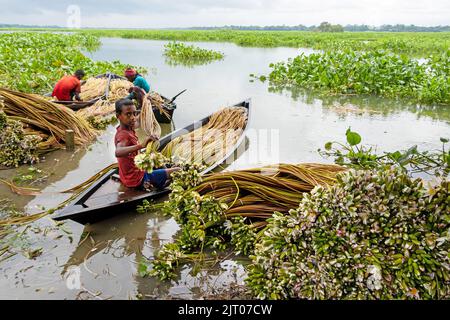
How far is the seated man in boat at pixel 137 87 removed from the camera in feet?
25.3

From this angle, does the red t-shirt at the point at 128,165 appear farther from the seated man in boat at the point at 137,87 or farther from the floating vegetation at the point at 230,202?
the seated man in boat at the point at 137,87

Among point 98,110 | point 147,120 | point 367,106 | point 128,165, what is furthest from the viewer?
point 367,106

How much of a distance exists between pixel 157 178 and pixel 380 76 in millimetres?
9599

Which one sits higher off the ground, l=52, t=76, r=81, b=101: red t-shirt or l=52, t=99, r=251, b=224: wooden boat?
l=52, t=76, r=81, b=101: red t-shirt

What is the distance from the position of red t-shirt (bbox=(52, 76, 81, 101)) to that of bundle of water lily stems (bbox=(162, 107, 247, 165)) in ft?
10.4

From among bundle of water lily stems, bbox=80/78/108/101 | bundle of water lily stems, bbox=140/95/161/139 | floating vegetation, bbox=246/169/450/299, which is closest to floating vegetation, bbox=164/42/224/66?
bundle of water lily stems, bbox=80/78/108/101

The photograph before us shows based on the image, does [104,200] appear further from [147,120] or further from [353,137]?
[147,120]

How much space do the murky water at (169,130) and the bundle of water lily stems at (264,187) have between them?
0.56m

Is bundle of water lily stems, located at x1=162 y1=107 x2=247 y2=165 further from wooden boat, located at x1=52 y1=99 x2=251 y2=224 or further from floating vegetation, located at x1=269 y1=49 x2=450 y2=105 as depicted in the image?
floating vegetation, located at x1=269 y1=49 x2=450 y2=105

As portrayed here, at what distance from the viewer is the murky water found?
3336 mm

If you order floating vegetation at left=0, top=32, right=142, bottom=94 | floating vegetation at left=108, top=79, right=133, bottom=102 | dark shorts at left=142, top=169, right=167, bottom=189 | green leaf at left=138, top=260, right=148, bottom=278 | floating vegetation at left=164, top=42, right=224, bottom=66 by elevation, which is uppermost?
floating vegetation at left=164, top=42, right=224, bottom=66

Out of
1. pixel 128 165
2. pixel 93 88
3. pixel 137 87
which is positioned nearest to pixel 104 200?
pixel 128 165

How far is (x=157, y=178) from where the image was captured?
4.68m

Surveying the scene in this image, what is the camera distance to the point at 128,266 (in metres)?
3.60
